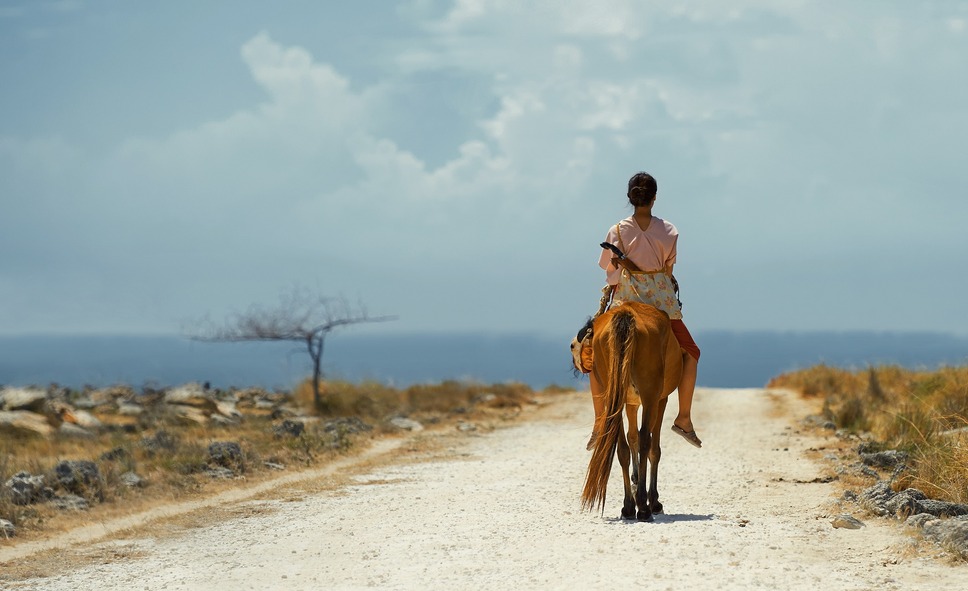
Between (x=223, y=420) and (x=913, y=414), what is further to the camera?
(x=223, y=420)

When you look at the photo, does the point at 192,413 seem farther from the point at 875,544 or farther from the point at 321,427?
the point at 875,544

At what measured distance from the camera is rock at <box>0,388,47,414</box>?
1035 inches

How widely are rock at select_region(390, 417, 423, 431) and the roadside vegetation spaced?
0.62 feet

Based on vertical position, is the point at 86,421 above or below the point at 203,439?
below

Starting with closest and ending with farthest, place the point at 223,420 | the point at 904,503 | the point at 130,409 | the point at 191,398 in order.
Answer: the point at 904,503 < the point at 223,420 < the point at 191,398 < the point at 130,409

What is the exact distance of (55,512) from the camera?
46.7 ft

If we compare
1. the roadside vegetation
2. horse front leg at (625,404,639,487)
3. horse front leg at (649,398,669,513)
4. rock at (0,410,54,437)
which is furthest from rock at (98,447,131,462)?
horse front leg at (625,404,639,487)

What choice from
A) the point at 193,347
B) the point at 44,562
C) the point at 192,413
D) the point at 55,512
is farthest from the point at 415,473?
the point at 193,347

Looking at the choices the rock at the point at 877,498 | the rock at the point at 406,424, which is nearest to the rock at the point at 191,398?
the rock at the point at 406,424

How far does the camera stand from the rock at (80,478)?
49.9 ft

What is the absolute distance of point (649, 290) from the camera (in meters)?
10.5

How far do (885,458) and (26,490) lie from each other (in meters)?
12.5

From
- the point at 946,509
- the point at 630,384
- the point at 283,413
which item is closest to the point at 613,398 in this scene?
the point at 630,384

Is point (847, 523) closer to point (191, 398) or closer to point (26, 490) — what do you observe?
point (26, 490)
